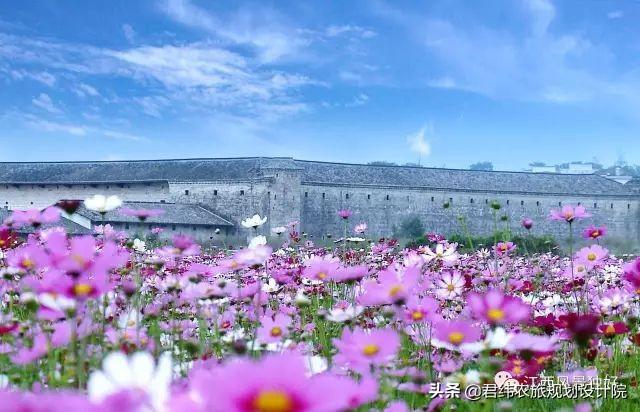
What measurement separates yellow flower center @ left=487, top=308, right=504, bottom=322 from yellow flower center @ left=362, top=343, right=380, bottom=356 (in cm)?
24

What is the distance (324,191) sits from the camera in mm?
34281

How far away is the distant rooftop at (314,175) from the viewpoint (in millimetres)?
34531

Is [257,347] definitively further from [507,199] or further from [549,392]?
[507,199]

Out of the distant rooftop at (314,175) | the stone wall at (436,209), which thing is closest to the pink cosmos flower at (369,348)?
the distant rooftop at (314,175)

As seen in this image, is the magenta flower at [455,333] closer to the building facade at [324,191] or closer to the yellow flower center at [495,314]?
the yellow flower center at [495,314]

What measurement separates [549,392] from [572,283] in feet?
2.76

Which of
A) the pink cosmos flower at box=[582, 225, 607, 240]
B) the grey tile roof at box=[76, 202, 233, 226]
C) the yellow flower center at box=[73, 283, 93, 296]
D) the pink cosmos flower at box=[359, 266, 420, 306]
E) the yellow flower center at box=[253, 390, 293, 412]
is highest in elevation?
the pink cosmos flower at box=[582, 225, 607, 240]

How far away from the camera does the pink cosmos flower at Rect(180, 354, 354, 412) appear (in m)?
0.72

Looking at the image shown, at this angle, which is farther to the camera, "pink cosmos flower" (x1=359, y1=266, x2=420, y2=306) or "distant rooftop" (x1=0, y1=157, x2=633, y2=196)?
"distant rooftop" (x1=0, y1=157, x2=633, y2=196)

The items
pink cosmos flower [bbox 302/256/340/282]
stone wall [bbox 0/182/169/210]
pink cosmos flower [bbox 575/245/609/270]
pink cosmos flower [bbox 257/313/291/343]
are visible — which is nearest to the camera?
pink cosmos flower [bbox 257/313/291/343]

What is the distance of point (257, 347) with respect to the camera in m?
1.61

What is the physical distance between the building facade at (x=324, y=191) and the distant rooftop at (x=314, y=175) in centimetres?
5

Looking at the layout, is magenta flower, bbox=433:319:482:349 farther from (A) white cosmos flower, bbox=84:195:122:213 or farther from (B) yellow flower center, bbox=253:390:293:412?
(A) white cosmos flower, bbox=84:195:122:213

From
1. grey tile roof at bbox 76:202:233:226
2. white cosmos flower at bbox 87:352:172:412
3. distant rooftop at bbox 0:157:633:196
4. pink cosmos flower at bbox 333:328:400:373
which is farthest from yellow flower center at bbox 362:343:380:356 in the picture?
distant rooftop at bbox 0:157:633:196
